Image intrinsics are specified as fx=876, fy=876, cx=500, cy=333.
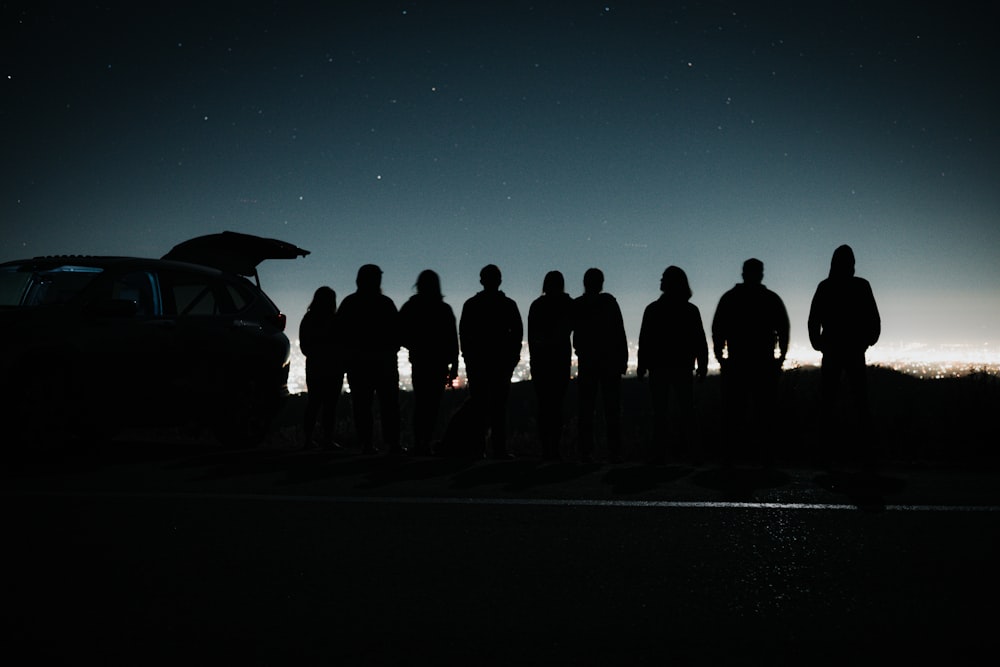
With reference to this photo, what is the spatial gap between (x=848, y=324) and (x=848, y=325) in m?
0.01

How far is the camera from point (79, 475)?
24.1ft

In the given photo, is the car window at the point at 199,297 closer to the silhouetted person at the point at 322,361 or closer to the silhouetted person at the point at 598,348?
the silhouetted person at the point at 322,361

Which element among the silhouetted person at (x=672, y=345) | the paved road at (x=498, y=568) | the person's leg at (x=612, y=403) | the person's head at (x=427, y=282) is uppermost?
the person's head at (x=427, y=282)

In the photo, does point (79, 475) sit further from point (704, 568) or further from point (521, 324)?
point (704, 568)

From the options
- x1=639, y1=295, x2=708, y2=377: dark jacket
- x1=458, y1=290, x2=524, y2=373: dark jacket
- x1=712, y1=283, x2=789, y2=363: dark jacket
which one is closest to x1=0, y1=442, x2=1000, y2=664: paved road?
x1=712, y1=283, x2=789, y2=363: dark jacket

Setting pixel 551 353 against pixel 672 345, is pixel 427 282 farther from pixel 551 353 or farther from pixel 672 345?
pixel 672 345

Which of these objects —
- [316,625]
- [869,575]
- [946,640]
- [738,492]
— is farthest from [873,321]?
[316,625]

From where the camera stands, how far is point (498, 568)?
434cm

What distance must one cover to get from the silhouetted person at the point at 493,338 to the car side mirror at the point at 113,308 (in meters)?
3.45

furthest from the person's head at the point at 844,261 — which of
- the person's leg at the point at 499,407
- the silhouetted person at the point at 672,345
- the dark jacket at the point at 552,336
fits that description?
the person's leg at the point at 499,407

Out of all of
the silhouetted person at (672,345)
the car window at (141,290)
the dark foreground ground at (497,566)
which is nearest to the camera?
the dark foreground ground at (497,566)

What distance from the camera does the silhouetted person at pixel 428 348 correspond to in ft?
32.4

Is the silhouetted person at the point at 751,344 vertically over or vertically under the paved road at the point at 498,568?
over

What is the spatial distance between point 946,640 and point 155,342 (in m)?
7.89
